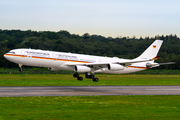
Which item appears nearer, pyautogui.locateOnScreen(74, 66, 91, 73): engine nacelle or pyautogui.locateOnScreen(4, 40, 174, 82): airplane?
pyautogui.locateOnScreen(4, 40, 174, 82): airplane

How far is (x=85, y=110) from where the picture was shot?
77.6 feet

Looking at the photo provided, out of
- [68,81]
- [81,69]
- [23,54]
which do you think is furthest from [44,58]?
[68,81]

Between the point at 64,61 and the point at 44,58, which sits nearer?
the point at 44,58

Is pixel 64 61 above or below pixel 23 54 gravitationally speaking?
below

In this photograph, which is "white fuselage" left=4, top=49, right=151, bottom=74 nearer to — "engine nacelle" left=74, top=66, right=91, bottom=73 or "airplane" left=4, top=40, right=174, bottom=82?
"airplane" left=4, top=40, right=174, bottom=82

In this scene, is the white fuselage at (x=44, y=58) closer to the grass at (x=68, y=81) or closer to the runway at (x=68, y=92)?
the runway at (x=68, y=92)

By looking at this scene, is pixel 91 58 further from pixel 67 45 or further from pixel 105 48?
pixel 105 48

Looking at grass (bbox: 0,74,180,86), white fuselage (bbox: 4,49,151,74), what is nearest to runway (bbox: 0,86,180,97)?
white fuselage (bbox: 4,49,151,74)

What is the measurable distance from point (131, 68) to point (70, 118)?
39.5 metres

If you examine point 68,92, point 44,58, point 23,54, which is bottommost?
point 68,92

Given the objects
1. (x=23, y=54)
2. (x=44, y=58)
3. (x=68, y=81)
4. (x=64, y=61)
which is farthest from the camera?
(x=68, y=81)

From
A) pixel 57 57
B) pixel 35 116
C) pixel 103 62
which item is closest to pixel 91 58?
pixel 103 62

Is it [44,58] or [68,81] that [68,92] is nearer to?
[44,58]

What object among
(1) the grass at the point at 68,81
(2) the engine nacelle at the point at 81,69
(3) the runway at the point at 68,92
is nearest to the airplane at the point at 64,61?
(2) the engine nacelle at the point at 81,69
